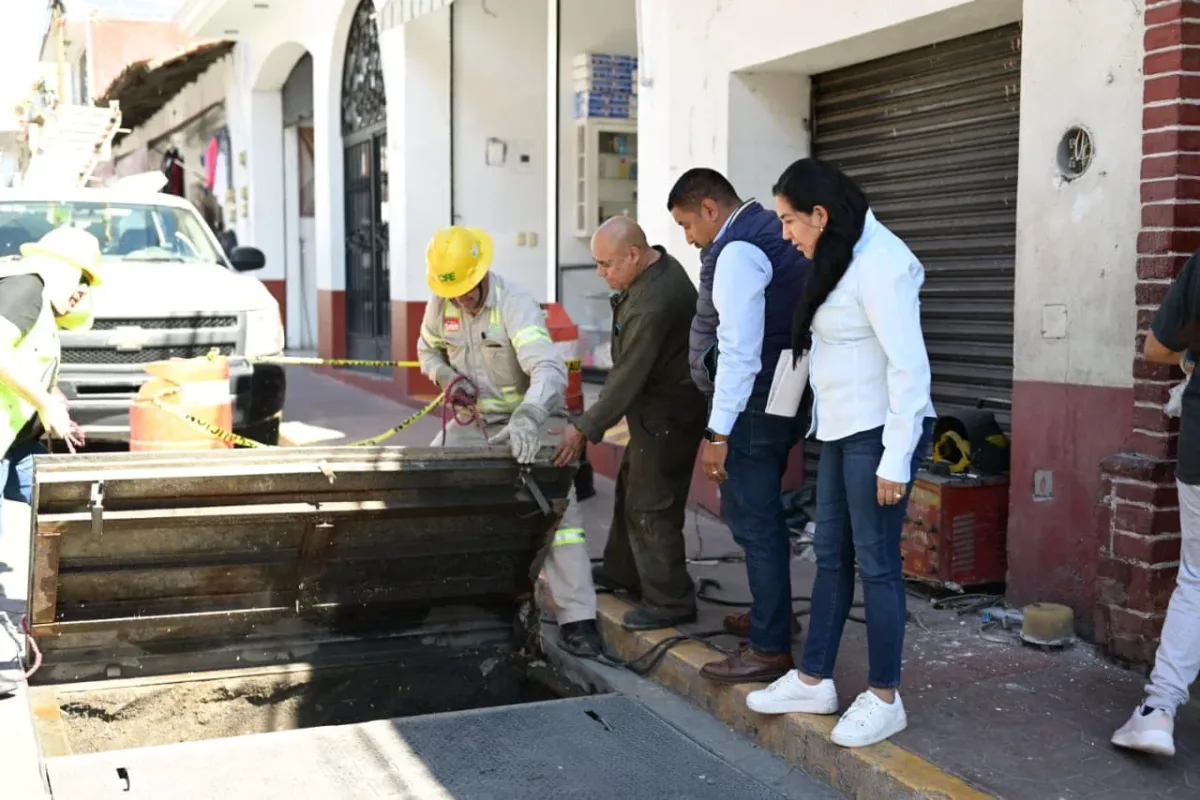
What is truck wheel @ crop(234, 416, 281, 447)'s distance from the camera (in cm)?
833

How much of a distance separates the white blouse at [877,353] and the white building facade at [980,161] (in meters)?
1.27

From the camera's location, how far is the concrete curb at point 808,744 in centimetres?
378

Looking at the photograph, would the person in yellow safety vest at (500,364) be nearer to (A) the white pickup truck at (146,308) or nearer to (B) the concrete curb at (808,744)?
(B) the concrete curb at (808,744)

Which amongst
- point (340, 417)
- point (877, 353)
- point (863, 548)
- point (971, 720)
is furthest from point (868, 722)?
point (340, 417)

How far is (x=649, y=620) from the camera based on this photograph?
17.8 ft

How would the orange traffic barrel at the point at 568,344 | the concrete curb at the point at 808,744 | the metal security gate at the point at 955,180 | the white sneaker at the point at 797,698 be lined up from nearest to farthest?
the concrete curb at the point at 808,744
the white sneaker at the point at 797,698
the metal security gate at the point at 955,180
the orange traffic barrel at the point at 568,344

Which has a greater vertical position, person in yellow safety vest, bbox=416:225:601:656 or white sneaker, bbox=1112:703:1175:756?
person in yellow safety vest, bbox=416:225:601:656

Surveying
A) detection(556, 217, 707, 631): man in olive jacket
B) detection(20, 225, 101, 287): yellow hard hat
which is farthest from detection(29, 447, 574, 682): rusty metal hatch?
detection(20, 225, 101, 287): yellow hard hat

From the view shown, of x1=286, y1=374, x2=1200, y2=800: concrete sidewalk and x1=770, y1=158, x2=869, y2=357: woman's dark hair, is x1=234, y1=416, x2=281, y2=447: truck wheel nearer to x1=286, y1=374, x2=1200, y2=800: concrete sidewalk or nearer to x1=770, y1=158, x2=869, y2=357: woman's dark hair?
x1=286, y1=374, x2=1200, y2=800: concrete sidewalk

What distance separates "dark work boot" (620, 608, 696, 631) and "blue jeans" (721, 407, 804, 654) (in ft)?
2.36

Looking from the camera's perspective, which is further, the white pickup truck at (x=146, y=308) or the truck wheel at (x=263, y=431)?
the truck wheel at (x=263, y=431)

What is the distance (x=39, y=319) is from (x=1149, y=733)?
13.6 ft

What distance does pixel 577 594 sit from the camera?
5.42m

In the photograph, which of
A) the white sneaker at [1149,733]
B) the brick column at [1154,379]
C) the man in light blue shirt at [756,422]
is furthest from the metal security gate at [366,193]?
the white sneaker at [1149,733]
